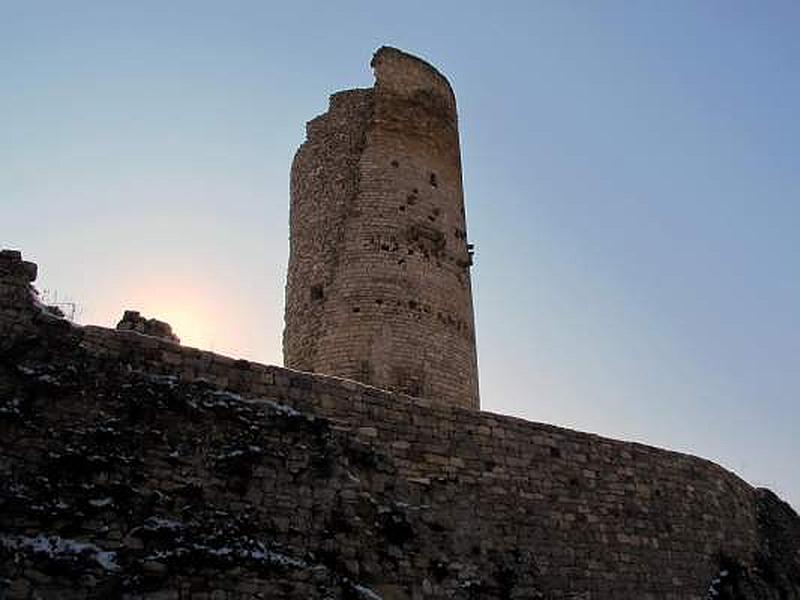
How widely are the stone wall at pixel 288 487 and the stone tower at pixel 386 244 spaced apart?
4.24m

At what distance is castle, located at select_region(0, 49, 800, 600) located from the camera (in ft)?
25.4

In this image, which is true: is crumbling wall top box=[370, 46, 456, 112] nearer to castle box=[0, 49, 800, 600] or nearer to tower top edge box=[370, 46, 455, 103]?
tower top edge box=[370, 46, 455, 103]

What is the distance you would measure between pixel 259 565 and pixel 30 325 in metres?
3.05

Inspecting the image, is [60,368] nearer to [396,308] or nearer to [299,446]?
[299,446]

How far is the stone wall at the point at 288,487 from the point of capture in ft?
25.4

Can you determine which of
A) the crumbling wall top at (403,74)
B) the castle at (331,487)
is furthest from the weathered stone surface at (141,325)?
the crumbling wall top at (403,74)

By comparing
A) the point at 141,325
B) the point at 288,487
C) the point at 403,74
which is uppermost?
the point at 403,74

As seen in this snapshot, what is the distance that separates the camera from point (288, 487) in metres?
8.94

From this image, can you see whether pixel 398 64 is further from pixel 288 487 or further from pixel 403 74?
pixel 288 487

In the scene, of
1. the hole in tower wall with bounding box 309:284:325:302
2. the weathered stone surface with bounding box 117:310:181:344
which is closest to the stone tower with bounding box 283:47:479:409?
the hole in tower wall with bounding box 309:284:325:302

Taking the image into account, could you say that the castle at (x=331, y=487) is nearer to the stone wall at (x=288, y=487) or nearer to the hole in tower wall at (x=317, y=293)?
the stone wall at (x=288, y=487)

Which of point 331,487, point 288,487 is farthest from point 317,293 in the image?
point 288,487

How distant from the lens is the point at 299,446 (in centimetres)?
923

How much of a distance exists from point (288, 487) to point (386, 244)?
26.0ft
